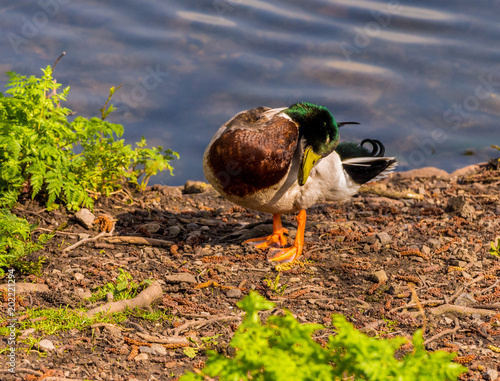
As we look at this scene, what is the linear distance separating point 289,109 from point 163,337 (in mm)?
2051

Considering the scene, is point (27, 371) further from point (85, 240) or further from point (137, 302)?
point (85, 240)

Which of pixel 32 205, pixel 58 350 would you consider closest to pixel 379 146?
pixel 32 205

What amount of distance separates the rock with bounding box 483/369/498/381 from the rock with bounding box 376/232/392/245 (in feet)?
6.08

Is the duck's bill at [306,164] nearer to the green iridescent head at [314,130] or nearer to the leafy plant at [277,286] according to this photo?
the green iridescent head at [314,130]

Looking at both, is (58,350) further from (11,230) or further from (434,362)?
(434,362)

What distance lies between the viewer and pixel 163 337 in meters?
3.06

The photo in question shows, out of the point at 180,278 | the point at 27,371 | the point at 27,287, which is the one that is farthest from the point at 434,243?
the point at 27,371

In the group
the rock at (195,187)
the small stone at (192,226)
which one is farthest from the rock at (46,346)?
the rock at (195,187)

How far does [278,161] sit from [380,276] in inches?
42.2

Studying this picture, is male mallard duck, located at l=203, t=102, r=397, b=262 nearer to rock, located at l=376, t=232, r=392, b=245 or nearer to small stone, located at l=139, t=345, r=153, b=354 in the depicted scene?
rock, located at l=376, t=232, r=392, b=245

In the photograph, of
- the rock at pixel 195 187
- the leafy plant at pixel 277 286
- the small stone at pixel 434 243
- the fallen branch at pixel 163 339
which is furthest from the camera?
the rock at pixel 195 187

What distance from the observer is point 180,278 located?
383cm

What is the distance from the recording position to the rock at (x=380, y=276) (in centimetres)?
392

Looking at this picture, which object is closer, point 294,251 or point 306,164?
point 306,164
